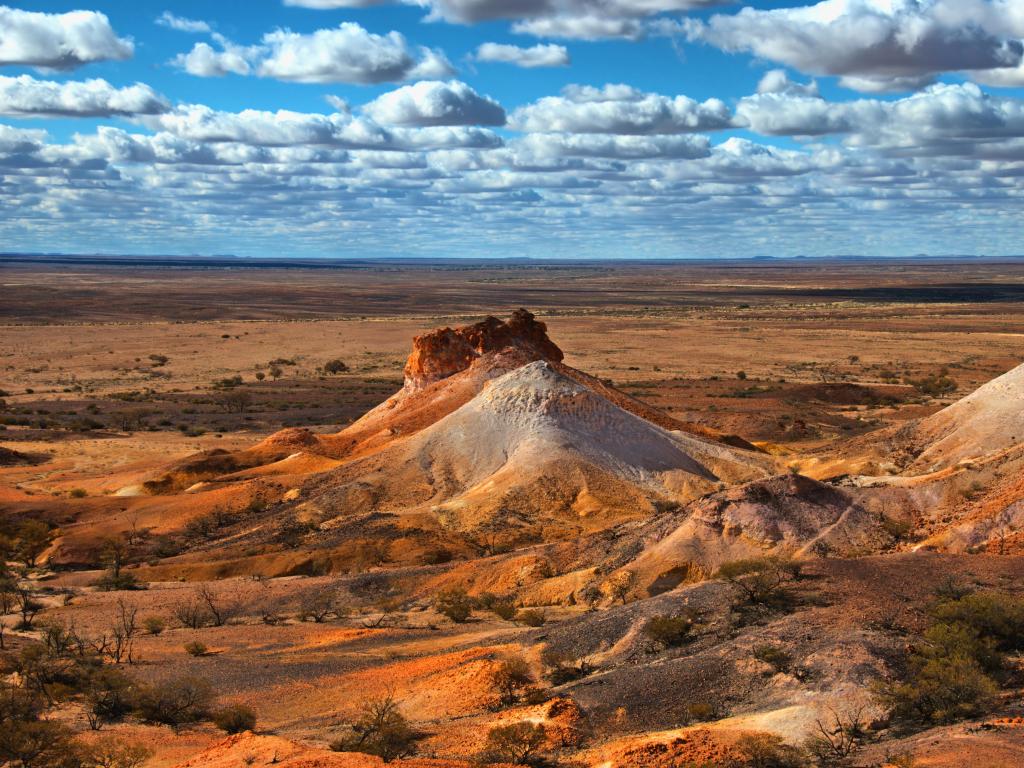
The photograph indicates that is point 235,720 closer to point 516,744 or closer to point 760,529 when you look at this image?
point 516,744

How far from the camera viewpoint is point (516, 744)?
14.6 metres

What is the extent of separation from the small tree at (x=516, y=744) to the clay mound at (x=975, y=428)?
23.4 m

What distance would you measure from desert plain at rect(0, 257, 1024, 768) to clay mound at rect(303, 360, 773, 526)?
107mm

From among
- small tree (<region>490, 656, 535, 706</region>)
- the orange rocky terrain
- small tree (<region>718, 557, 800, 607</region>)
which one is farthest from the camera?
small tree (<region>718, 557, 800, 607</region>)

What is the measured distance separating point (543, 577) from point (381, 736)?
32.2 feet

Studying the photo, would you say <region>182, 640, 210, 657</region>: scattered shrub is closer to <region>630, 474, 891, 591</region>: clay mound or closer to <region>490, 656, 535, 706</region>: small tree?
<region>490, 656, 535, 706</region>: small tree

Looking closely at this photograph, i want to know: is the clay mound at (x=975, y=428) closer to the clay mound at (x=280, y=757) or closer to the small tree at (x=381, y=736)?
the small tree at (x=381, y=736)

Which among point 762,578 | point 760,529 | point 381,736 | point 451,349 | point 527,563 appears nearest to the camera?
point 381,736

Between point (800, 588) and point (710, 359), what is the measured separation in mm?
72435

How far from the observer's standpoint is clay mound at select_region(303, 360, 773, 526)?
105 ft

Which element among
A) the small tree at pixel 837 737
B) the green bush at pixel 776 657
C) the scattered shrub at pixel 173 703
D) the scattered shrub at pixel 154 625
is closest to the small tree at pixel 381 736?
the scattered shrub at pixel 173 703

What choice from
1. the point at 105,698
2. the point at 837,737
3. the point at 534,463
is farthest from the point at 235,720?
the point at 534,463

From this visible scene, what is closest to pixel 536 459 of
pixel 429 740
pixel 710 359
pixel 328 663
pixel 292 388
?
pixel 328 663

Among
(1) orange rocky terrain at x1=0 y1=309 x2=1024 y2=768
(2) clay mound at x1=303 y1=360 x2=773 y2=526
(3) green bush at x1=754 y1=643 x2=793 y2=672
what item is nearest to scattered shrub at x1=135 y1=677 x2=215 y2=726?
(1) orange rocky terrain at x1=0 y1=309 x2=1024 y2=768
